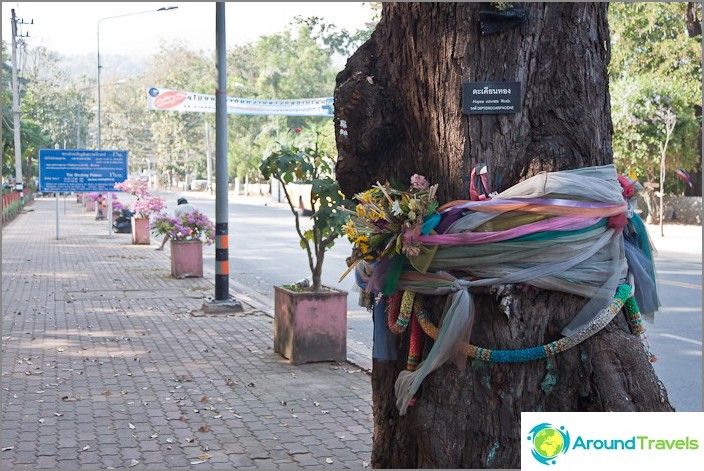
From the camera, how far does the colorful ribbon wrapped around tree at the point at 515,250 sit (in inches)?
124

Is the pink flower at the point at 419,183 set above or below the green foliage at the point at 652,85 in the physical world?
below

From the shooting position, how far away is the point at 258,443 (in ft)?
18.6

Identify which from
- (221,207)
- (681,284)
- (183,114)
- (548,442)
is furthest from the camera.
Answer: (183,114)

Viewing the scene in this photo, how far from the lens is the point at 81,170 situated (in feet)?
83.9

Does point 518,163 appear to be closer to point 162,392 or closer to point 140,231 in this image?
point 162,392

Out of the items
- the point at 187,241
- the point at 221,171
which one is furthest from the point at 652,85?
the point at 221,171

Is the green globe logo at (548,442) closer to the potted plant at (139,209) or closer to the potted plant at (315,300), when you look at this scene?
the potted plant at (315,300)

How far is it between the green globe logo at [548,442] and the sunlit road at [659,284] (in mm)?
974

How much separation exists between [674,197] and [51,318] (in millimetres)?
27798

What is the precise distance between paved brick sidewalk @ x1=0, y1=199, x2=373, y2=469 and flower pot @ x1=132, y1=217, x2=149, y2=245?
35.2 ft

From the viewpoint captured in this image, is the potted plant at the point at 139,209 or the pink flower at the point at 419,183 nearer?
the pink flower at the point at 419,183

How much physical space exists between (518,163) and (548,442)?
1.07 m

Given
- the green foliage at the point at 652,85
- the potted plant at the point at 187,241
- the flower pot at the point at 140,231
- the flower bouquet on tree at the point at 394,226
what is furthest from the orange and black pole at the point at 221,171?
the green foliage at the point at 652,85

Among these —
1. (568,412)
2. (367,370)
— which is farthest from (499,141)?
(367,370)
